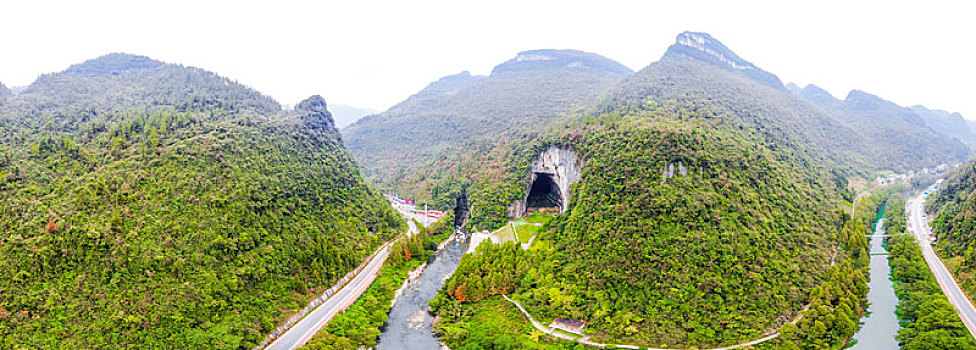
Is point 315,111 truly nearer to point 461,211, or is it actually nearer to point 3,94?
point 461,211

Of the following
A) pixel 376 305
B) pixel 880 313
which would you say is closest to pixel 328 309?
pixel 376 305

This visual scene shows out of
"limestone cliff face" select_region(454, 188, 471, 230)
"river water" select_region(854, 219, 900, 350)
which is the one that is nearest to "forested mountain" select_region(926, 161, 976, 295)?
"river water" select_region(854, 219, 900, 350)

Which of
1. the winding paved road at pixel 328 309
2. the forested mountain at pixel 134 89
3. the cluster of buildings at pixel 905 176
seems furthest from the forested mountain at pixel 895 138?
the forested mountain at pixel 134 89

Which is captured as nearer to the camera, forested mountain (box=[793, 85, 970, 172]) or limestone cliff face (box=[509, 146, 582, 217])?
limestone cliff face (box=[509, 146, 582, 217])

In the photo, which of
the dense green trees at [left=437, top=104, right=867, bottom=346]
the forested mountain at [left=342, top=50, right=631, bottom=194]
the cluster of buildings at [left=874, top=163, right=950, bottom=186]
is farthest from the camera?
the forested mountain at [left=342, top=50, right=631, bottom=194]

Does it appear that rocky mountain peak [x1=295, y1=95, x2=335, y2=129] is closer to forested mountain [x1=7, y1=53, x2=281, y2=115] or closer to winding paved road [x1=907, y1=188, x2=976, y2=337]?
forested mountain [x1=7, y1=53, x2=281, y2=115]

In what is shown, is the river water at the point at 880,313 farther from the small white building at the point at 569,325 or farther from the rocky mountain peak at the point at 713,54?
the rocky mountain peak at the point at 713,54

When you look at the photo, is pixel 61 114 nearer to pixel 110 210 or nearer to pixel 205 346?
pixel 110 210
